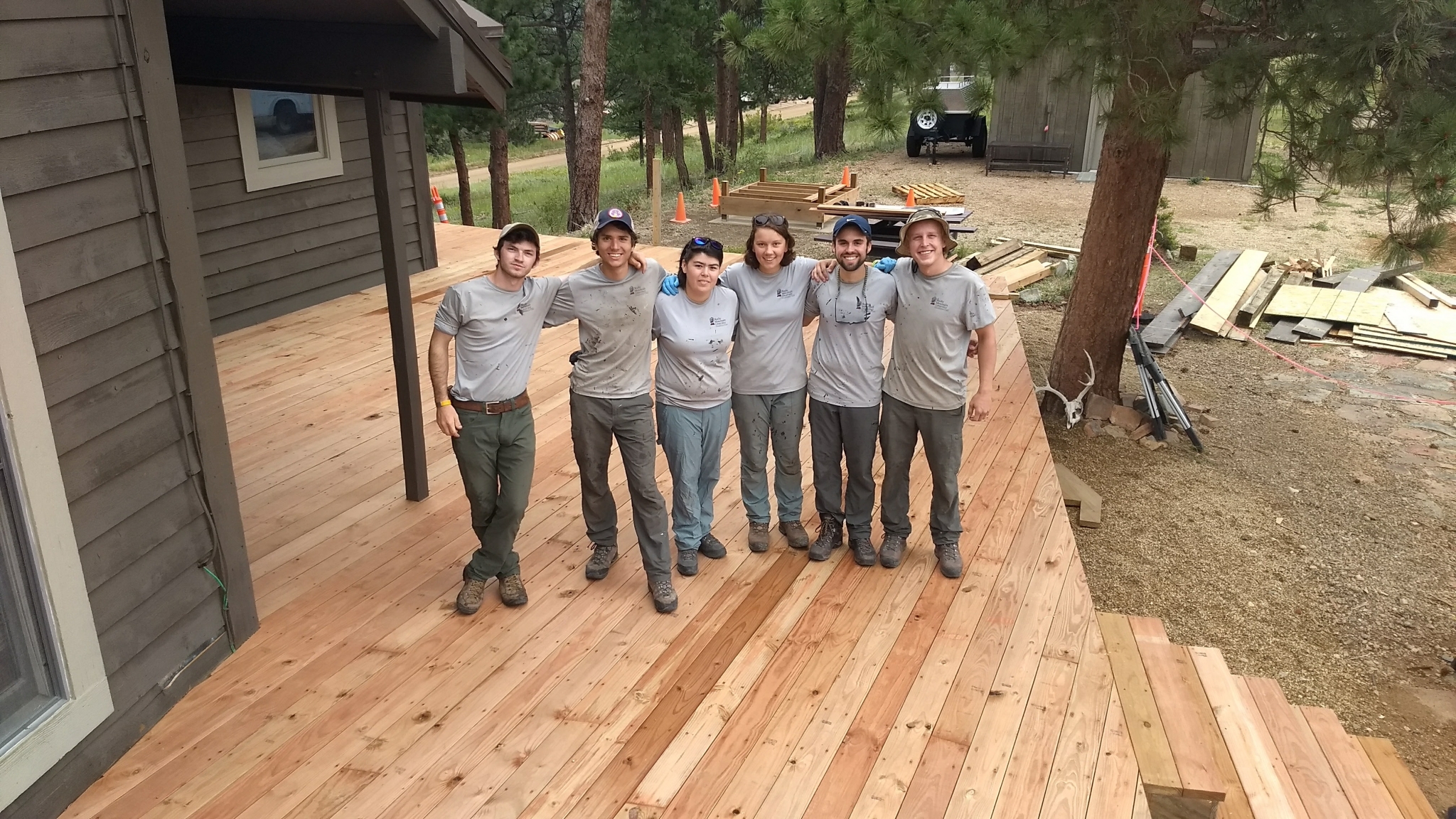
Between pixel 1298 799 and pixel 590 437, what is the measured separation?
263cm

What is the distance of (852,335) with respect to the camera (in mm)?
3811

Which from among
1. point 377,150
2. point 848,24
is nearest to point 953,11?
point 848,24

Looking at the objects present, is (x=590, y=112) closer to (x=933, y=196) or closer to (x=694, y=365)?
(x=933, y=196)

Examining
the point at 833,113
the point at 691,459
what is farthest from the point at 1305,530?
the point at 833,113

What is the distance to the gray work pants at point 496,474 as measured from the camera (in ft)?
11.4

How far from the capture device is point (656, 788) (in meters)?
2.90

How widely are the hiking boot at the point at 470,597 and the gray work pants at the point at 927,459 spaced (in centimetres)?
154

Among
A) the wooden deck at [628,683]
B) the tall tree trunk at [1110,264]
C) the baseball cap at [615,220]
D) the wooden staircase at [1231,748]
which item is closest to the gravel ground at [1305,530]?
the tall tree trunk at [1110,264]

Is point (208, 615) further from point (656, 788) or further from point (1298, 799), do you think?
point (1298, 799)

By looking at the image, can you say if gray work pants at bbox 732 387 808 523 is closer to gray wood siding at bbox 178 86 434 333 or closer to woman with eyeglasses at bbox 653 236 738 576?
woman with eyeglasses at bbox 653 236 738 576

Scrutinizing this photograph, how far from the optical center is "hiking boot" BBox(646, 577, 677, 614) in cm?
374

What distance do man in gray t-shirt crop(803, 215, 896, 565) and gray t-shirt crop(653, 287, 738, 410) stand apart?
363 millimetres

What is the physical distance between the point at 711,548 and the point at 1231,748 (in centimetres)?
194

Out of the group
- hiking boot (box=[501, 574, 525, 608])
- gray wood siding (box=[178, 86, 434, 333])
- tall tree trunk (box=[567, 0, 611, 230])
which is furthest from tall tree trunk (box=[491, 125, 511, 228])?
hiking boot (box=[501, 574, 525, 608])
